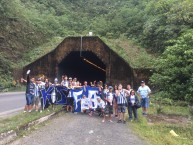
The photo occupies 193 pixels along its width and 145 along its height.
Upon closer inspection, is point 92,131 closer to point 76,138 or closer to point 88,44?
point 76,138

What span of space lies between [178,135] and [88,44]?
2108cm

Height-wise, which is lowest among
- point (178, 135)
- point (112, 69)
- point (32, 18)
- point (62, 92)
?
point (178, 135)

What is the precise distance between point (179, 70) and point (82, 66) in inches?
872

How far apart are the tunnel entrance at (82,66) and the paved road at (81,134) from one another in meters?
20.3

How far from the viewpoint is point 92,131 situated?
44.7 ft

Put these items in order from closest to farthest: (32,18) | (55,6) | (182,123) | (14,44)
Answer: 1. (182,123)
2. (14,44)
3. (32,18)
4. (55,6)

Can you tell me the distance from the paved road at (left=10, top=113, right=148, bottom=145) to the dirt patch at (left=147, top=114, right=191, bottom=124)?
2.63 meters

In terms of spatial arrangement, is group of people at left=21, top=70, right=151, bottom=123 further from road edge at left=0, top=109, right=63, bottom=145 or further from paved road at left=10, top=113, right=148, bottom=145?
road edge at left=0, top=109, right=63, bottom=145

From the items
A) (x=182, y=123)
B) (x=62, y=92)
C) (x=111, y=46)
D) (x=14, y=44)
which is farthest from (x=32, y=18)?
(x=182, y=123)

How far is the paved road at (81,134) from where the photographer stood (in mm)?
11625

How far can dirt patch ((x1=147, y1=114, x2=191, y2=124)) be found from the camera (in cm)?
1734

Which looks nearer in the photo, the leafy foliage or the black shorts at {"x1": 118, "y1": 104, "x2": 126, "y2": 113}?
the black shorts at {"x1": 118, "y1": 104, "x2": 126, "y2": 113}

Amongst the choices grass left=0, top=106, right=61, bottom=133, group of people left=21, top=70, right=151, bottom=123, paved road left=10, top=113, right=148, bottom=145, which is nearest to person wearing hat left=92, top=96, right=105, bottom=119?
group of people left=21, top=70, right=151, bottom=123

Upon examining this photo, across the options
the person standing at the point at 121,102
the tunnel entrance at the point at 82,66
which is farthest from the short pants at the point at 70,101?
the tunnel entrance at the point at 82,66
